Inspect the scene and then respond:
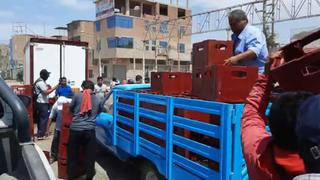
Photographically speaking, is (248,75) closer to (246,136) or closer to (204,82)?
(204,82)

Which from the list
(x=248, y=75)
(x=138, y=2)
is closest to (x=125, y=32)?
(x=138, y=2)

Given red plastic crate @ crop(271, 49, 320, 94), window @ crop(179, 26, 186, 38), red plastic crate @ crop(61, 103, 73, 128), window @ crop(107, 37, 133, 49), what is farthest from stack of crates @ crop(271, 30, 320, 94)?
window @ crop(107, 37, 133, 49)

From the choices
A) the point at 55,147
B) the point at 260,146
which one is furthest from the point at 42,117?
the point at 260,146

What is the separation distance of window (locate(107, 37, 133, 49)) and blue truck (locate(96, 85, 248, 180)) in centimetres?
5471

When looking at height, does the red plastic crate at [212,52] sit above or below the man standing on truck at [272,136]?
above

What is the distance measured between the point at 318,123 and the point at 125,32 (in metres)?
61.2

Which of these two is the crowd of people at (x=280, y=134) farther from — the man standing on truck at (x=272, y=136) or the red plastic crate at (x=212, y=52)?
the red plastic crate at (x=212, y=52)

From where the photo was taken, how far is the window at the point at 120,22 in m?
60.8

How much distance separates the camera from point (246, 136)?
1.98 meters

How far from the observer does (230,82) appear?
Answer: 4090 mm

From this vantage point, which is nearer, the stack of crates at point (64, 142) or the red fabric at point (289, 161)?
the red fabric at point (289, 161)

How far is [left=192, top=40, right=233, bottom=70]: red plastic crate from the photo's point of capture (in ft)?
15.0

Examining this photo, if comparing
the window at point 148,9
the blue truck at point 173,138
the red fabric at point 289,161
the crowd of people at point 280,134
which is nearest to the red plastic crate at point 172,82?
the blue truck at point 173,138

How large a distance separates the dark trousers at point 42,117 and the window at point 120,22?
1999 inches
